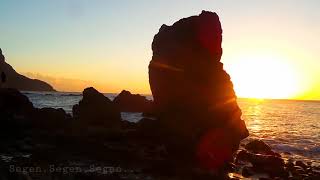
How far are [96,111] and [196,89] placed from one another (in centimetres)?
2587

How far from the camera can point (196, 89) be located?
40156mm

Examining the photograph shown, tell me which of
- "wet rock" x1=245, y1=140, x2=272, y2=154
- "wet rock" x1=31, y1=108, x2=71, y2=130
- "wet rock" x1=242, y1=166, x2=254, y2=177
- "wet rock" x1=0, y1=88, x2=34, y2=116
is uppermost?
"wet rock" x1=0, y1=88, x2=34, y2=116

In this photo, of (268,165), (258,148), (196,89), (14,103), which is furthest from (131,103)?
(268,165)

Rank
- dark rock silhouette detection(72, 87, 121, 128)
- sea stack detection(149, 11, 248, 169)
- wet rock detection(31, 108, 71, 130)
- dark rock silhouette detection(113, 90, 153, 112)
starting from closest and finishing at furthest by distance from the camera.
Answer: sea stack detection(149, 11, 248, 169) → wet rock detection(31, 108, 71, 130) → dark rock silhouette detection(72, 87, 121, 128) → dark rock silhouette detection(113, 90, 153, 112)

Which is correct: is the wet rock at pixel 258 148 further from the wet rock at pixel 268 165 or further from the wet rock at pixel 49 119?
the wet rock at pixel 49 119

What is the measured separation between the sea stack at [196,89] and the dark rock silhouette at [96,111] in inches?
754

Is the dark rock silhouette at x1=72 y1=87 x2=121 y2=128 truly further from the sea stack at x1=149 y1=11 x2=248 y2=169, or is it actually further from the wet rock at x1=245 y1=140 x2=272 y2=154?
the wet rock at x1=245 y1=140 x2=272 y2=154

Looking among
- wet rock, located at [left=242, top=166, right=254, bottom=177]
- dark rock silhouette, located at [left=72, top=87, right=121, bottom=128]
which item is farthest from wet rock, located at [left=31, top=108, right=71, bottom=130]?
wet rock, located at [left=242, top=166, right=254, bottom=177]

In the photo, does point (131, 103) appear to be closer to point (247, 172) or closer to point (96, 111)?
point (96, 111)

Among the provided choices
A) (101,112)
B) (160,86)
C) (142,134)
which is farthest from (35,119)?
(160,86)

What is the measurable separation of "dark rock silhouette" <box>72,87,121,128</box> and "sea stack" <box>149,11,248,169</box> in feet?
62.8

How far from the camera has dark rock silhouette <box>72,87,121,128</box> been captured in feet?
199

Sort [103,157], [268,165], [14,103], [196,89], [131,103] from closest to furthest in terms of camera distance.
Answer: [103,157]
[268,165]
[196,89]
[14,103]
[131,103]

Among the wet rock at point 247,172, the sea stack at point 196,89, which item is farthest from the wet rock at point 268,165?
the sea stack at point 196,89
